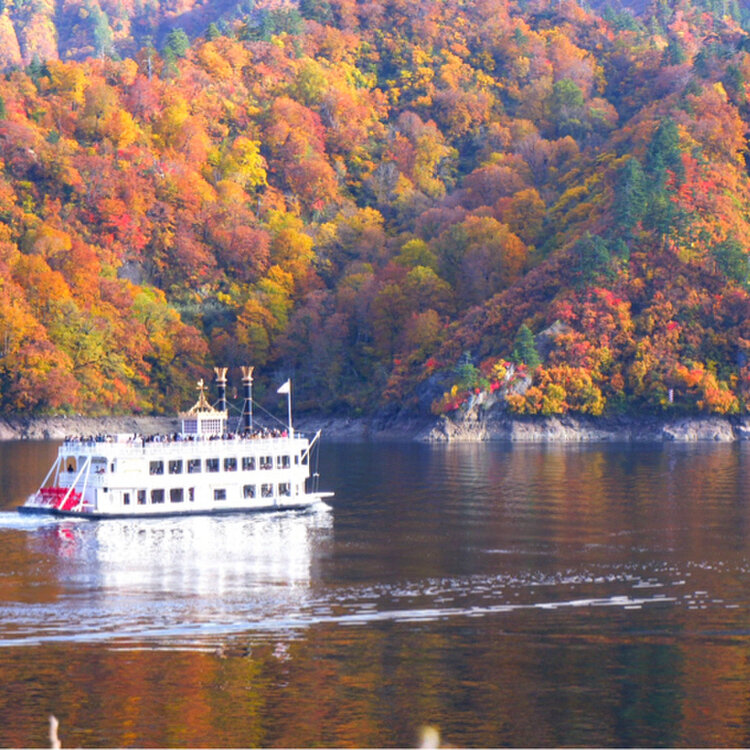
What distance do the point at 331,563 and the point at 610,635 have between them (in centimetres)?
1728

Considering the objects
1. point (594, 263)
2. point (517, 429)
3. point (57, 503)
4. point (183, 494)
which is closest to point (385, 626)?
point (57, 503)

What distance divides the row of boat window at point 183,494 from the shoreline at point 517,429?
72224 mm

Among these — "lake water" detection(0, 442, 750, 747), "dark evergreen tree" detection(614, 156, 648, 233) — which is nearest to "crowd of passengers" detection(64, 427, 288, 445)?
"lake water" detection(0, 442, 750, 747)

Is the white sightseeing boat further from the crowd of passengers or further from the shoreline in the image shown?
the shoreline

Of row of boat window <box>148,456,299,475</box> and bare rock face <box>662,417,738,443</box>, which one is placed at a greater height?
bare rock face <box>662,417,738,443</box>

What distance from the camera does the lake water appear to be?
34.2m

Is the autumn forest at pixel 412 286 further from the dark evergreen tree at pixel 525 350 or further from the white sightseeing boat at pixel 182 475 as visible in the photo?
the white sightseeing boat at pixel 182 475

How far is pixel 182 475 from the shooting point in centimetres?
7500

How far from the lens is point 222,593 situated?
5041cm

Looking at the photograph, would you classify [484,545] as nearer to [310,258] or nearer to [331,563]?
[331,563]

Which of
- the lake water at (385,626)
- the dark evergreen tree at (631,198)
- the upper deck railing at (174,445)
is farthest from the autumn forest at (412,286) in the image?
the lake water at (385,626)

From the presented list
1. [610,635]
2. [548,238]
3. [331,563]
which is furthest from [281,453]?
[548,238]

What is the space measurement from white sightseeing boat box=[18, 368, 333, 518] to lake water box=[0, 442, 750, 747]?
5.32 ft

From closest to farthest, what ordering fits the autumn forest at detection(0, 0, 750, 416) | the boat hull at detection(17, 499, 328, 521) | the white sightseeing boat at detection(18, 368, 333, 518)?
the boat hull at detection(17, 499, 328, 521) → the white sightseeing boat at detection(18, 368, 333, 518) → the autumn forest at detection(0, 0, 750, 416)
